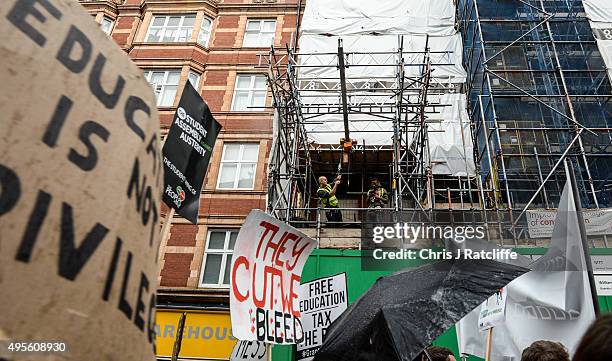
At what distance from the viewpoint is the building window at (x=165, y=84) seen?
16.5 metres

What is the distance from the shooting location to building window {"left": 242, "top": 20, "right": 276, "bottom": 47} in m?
17.9

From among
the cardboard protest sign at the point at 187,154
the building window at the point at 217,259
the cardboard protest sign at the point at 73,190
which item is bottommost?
the cardboard protest sign at the point at 73,190

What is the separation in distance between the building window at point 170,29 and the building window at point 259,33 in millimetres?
2480

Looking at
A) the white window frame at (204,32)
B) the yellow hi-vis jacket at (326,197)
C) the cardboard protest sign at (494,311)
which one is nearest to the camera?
the cardboard protest sign at (494,311)

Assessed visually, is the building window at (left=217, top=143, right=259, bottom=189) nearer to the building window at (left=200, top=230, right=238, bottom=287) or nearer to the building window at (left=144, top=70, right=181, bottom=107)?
the building window at (left=200, top=230, right=238, bottom=287)

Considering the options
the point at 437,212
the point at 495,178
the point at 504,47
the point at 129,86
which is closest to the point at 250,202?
the point at 437,212

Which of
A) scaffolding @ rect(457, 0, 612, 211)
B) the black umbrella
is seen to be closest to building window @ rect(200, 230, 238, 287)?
scaffolding @ rect(457, 0, 612, 211)

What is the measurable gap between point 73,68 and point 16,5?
145 millimetres

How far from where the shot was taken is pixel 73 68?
0.85 metres

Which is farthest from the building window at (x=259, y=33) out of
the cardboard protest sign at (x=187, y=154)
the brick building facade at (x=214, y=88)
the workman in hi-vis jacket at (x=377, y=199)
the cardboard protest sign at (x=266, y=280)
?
the cardboard protest sign at (x=266, y=280)

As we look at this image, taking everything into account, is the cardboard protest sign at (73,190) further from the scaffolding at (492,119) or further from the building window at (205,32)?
the building window at (205,32)

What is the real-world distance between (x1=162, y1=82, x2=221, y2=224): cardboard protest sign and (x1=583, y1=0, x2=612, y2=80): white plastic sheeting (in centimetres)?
1237

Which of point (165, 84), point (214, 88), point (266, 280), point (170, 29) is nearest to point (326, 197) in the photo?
point (266, 280)

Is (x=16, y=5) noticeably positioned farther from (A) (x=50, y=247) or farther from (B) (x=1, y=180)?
(A) (x=50, y=247)
